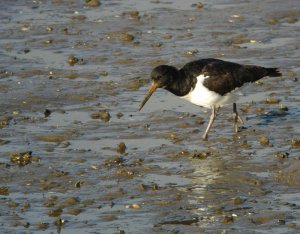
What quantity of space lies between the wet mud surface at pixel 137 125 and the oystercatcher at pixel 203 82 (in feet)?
1.37

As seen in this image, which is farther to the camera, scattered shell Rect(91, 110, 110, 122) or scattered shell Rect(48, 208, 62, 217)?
scattered shell Rect(91, 110, 110, 122)

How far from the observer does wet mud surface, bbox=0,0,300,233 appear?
984cm

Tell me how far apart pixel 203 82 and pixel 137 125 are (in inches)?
41.6

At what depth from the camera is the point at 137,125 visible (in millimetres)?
12781

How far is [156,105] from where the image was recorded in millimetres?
13586

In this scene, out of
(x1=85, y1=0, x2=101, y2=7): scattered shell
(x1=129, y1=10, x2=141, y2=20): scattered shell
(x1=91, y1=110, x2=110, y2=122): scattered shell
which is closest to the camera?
(x1=91, y1=110, x2=110, y2=122): scattered shell

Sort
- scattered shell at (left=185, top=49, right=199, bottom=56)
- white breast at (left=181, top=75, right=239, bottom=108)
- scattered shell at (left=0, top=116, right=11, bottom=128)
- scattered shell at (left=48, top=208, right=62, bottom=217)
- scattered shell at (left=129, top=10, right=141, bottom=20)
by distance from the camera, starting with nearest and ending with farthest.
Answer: scattered shell at (left=48, top=208, right=62, bottom=217) → white breast at (left=181, top=75, right=239, bottom=108) → scattered shell at (left=0, top=116, right=11, bottom=128) → scattered shell at (left=185, top=49, right=199, bottom=56) → scattered shell at (left=129, top=10, right=141, bottom=20)

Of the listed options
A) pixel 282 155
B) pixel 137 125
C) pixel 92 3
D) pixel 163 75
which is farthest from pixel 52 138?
pixel 92 3

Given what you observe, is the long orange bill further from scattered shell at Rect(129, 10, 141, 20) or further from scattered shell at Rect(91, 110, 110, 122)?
scattered shell at Rect(129, 10, 141, 20)

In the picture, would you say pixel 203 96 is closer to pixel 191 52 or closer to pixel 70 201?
pixel 70 201

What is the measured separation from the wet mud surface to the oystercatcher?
0.42 meters

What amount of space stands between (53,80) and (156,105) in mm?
1855

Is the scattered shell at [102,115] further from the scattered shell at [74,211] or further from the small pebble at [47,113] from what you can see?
A: the scattered shell at [74,211]

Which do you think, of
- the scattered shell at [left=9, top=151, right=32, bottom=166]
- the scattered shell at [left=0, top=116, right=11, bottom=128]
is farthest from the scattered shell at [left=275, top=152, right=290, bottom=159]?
the scattered shell at [left=0, top=116, right=11, bottom=128]
